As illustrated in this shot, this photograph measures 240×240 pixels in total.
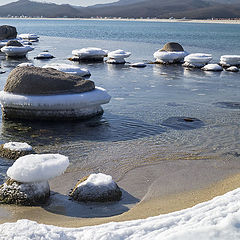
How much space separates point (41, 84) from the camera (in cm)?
1377

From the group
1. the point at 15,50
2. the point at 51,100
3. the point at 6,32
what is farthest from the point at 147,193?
the point at 6,32

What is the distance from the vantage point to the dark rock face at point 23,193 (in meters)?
7.75

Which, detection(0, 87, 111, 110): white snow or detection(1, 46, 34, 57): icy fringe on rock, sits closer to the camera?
detection(0, 87, 111, 110): white snow

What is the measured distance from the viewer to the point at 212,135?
1248 centimetres

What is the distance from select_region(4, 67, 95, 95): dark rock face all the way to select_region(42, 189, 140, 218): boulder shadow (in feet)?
20.3

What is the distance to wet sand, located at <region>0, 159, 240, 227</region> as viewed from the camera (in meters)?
7.25

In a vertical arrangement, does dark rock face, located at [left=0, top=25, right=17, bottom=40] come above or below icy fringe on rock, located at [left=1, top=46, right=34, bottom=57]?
above

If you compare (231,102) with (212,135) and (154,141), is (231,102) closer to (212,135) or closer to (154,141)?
(212,135)

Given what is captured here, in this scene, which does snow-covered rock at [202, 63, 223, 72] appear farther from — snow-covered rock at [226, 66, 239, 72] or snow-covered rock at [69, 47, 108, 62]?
snow-covered rock at [69, 47, 108, 62]

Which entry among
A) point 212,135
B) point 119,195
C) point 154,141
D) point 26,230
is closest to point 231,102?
point 212,135

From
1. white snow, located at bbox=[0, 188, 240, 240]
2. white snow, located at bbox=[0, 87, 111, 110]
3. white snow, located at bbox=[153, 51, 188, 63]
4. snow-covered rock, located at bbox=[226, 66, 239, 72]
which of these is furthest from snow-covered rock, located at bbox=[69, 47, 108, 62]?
white snow, located at bbox=[0, 188, 240, 240]

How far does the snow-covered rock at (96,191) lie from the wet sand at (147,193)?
0.15 meters

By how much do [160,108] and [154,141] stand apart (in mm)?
4491

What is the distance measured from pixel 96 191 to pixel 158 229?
222 cm
